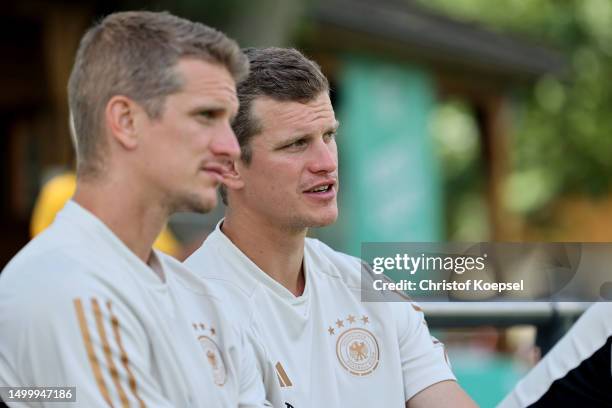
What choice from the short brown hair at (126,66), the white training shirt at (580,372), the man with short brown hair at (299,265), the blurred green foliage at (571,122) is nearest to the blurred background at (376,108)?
the white training shirt at (580,372)

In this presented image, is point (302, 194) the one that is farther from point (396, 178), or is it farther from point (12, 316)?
point (396, 178)

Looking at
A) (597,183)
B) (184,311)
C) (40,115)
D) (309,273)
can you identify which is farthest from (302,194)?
(597,183)

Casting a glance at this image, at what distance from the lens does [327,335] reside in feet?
8.94

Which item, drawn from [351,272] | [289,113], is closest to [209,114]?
[289,113]

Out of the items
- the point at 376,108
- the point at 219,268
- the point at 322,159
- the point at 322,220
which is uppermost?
the point at 376,108

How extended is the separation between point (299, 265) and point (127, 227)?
925mm

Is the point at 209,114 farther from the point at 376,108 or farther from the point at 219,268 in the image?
the point at 376,108

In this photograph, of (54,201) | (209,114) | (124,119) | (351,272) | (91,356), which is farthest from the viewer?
(54,201)

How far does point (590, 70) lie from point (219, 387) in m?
19.7

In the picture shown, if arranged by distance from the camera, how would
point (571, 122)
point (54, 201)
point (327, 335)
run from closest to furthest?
point (327, 335)
point (54, 201)
point (571, 122)

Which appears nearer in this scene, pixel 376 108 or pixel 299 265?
pixel 299 265

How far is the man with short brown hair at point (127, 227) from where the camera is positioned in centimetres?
178

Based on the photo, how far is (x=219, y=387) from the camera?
2.08 m

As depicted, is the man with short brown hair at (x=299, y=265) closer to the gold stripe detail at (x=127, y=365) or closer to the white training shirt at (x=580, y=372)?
the white training shirt at (x=580, y=372)
